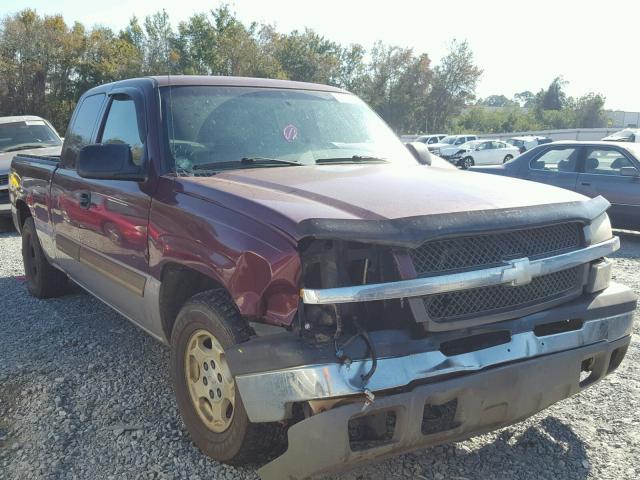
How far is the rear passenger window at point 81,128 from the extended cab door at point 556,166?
292 inches

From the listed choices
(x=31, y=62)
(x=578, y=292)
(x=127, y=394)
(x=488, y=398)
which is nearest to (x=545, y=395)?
(x=488, y=398)

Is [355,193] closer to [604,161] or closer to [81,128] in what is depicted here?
[81,128]

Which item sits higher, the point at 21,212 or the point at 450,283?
the point at 450,283

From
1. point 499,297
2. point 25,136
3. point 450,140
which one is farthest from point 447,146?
point 499,297

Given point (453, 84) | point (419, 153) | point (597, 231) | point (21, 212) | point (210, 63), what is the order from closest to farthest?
point (597, 231) → point (419, 153) → point (21, 212) → point (210, 63) → point (453, 84)

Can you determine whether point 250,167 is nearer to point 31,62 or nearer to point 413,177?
point 413,177

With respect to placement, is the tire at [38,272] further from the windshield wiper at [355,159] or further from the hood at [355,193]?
the windshield wiper at [355,159]

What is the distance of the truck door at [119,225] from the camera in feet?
11.0

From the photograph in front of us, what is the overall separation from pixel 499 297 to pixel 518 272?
18 centimetres

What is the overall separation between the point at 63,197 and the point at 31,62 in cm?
3787

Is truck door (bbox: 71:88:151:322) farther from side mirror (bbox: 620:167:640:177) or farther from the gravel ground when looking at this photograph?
side mirror (bbox: 620:167:640:177)

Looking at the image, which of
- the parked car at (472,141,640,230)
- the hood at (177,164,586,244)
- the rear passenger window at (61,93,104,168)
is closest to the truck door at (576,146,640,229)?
the parked car at (472,141,640,230)

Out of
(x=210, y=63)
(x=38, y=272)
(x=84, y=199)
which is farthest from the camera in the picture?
(x=210, y=63)

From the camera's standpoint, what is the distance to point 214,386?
2.71 meters
